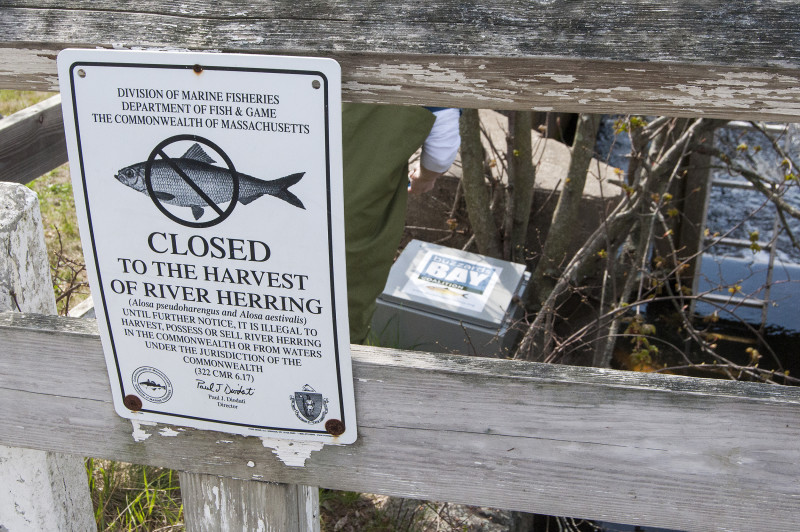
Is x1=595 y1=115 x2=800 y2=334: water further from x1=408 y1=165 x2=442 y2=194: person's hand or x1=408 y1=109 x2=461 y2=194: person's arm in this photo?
x1=408 y1=109 x2=461 y2=194: person's arm

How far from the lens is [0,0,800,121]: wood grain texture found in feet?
3.41

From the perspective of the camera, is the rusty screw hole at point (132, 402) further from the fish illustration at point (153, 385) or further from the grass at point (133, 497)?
the grass at point (133, 497)

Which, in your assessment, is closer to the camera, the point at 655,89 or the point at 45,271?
the point at 655,89

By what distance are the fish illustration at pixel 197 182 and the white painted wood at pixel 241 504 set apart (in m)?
0.53

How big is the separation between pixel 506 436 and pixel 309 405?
0.33m

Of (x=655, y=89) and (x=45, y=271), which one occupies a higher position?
(x=655, y=89)

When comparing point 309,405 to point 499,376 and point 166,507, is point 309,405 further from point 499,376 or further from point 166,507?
point 166,507

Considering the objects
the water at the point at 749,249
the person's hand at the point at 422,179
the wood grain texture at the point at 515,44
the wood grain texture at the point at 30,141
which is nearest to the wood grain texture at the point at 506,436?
the wood grain texture at the point at 515,44

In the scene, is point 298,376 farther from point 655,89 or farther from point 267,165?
point 655,89

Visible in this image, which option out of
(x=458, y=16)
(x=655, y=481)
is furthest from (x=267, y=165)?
(x=655, y=481)

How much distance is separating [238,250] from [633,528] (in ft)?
11.4

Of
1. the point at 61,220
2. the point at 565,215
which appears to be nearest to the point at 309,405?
the point at 565,215

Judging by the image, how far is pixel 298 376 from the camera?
1.25m

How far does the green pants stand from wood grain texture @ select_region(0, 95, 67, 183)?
109 cm
